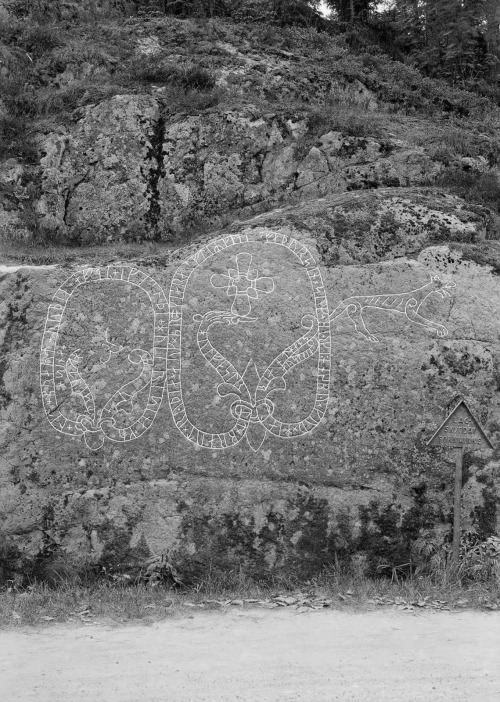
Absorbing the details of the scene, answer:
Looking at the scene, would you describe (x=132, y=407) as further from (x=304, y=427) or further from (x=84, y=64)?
(x=84, y=64)

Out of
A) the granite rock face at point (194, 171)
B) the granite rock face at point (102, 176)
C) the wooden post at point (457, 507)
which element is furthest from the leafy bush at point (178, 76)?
the wooden post at point (457, 507)

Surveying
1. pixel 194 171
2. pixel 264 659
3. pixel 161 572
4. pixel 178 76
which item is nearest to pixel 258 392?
pixel 161 572

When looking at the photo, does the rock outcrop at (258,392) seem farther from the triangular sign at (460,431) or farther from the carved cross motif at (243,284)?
the triangular sign at (460,431)

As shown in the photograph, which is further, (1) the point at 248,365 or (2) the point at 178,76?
(2) the point at 178,76

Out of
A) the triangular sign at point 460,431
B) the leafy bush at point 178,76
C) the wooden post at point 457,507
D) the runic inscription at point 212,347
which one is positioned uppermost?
the leafy bush at point 178,76

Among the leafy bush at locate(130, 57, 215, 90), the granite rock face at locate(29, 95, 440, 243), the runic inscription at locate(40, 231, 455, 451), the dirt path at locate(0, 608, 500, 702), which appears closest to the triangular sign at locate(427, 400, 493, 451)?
the runic inscription at locate(40, 231, 455, 451)

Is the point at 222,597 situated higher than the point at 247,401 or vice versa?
the point at 247,401

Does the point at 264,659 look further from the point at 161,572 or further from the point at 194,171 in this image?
the point at 194,171
